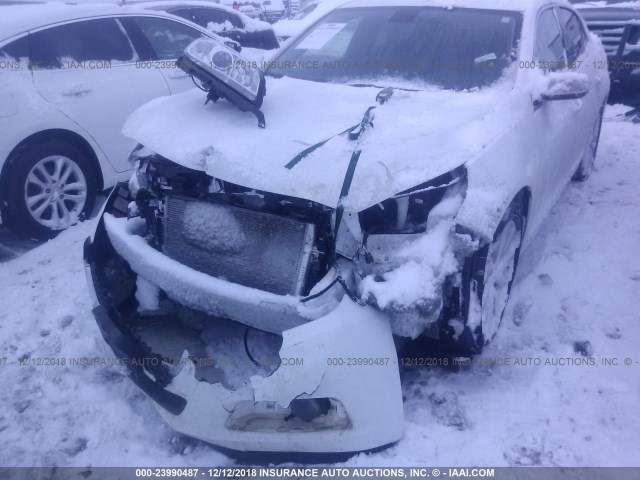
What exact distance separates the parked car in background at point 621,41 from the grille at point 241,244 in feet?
20.6

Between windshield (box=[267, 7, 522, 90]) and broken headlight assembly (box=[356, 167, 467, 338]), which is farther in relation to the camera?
windshield (box=[267, 7, 522, 90])

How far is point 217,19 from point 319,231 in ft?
22.8

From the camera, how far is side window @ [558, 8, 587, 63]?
3.94 metres

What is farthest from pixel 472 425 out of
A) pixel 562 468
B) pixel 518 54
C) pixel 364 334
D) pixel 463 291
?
pixel 518 54

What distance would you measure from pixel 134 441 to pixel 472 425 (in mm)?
1546

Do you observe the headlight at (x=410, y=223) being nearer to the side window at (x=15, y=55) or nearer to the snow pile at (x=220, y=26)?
the side window at (x=15, y=55)

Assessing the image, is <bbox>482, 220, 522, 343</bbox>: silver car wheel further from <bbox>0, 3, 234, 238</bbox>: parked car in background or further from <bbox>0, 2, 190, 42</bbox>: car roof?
<bbox>0, 2, 190, 42</bbox>: car roof

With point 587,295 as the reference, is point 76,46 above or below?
above

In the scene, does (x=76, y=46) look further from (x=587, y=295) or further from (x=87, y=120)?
(x=587, y=295)

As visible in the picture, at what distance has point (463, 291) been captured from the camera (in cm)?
234

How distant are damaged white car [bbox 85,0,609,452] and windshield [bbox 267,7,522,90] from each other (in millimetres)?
18

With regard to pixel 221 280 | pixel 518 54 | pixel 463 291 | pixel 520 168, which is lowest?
pixel 463 291

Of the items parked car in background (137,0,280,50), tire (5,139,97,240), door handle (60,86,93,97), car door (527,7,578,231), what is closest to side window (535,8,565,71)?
car door (527,7,578,231)

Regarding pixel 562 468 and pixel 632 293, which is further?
pixel 632 293
